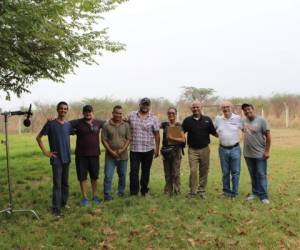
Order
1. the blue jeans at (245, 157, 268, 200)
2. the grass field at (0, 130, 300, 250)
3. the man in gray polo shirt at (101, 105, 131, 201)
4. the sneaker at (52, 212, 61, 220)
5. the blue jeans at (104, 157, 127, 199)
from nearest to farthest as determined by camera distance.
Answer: the grass field at (0, 130, 300, 250), the sneaker at (52, 212, 61, 220), the man in gray polo shirt at (101, 105, 131, 201), the blue jeans at (104, 157, 127, 199), the blue jeans at (245, 157, 268, 200)

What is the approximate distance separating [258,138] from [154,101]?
106ft

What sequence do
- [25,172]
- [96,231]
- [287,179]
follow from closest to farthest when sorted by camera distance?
[96,231] < [287,179] < [25,172]

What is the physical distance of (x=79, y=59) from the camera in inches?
388

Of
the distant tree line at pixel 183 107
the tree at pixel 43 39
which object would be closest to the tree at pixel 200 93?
the distant tree line at pixel 183 107

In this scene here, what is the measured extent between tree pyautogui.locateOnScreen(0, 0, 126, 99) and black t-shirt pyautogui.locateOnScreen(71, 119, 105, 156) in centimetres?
155

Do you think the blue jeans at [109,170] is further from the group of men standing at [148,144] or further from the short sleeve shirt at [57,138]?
the short sleeve shirt at [57,138]

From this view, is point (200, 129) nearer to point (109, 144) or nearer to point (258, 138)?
point (258, 138)

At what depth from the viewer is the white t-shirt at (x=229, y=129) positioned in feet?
27.8

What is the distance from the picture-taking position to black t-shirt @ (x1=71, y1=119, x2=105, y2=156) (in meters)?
7.79

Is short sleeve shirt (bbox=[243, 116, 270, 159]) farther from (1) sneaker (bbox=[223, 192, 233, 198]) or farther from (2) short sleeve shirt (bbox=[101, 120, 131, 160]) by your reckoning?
(2) short sleeve shirt (bbox=[101, 120, 131, 160])

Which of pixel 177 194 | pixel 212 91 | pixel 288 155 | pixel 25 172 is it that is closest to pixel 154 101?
pixel 212 91

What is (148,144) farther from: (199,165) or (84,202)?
(84,202)

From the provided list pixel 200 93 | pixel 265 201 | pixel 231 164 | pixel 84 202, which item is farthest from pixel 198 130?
pixel 200 93

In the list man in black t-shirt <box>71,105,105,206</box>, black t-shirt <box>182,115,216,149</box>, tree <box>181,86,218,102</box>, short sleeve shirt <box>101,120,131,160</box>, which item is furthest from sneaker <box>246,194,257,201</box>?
tree <box>181,86,218,102</box>
